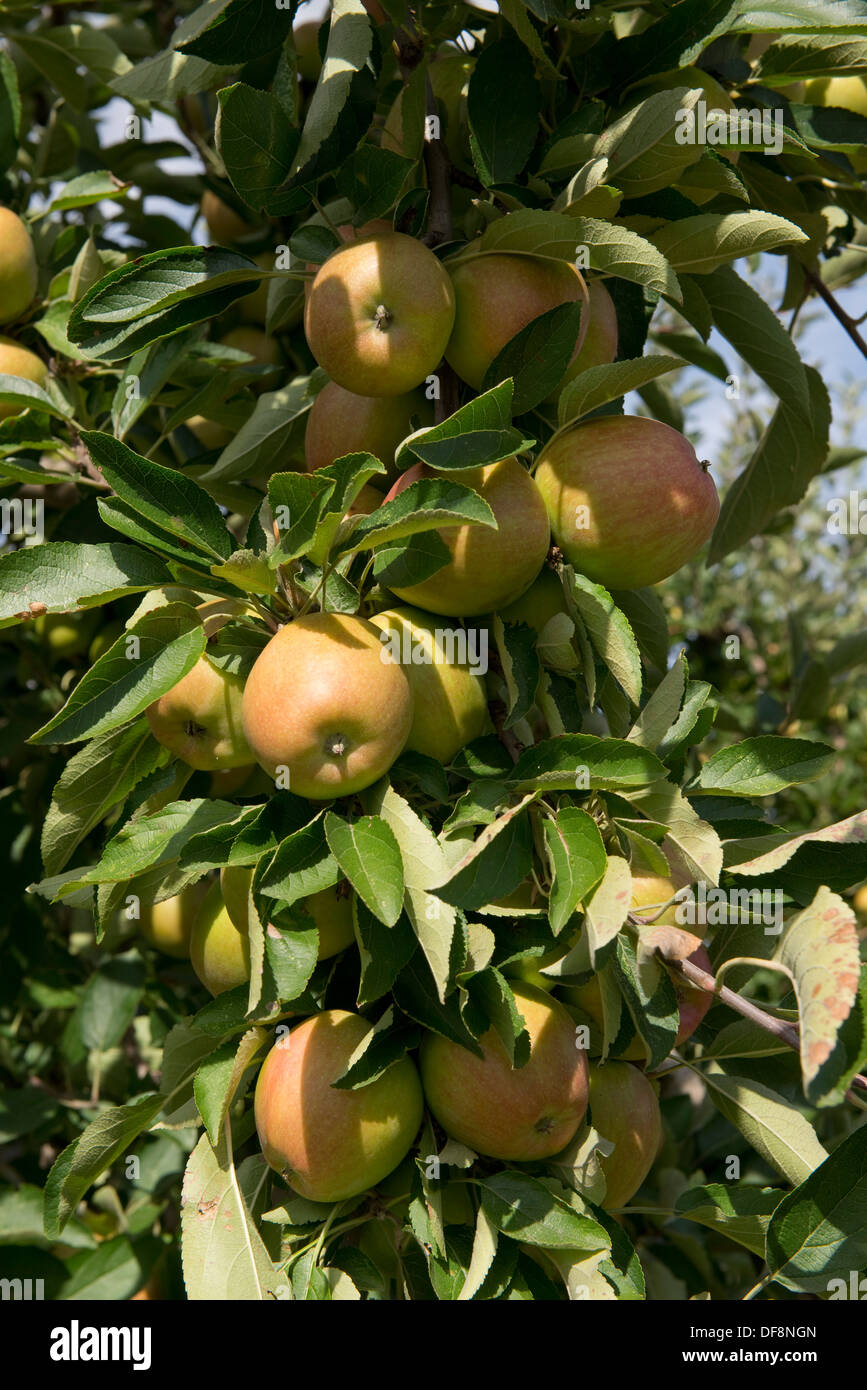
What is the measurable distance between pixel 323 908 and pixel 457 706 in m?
0.27

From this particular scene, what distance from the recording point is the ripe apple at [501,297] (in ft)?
4.26

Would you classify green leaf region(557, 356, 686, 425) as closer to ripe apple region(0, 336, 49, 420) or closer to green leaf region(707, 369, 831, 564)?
green leaf region(707, 369, 831, 564)

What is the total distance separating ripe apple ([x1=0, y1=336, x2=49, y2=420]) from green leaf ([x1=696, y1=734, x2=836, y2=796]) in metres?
1.20

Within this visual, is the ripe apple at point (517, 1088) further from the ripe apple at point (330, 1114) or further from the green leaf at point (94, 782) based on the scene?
the green leaf at point (94, 782)

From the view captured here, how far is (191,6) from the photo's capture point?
2.39 m

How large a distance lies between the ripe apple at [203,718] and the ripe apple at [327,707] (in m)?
0.10

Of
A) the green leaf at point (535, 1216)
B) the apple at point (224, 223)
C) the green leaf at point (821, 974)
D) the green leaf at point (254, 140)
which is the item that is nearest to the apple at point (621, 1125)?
the green leaf at point (535, 1216)

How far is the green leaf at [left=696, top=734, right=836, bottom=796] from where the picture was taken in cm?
132

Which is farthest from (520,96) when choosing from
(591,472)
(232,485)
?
(232,485)

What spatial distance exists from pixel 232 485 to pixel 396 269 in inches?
22.5

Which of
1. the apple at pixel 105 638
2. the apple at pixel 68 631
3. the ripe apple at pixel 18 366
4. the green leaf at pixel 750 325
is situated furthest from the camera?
the apple at pixel 68 631

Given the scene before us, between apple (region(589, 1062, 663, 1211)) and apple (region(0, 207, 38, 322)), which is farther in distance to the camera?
apple (region(0, 207, 38, 322))

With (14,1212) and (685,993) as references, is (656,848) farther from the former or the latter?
(14,1212)

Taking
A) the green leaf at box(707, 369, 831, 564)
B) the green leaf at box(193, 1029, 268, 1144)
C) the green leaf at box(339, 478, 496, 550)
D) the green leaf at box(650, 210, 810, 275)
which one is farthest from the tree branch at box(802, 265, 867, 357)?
the green leaf at box(193, 1029, 268, 1144)
